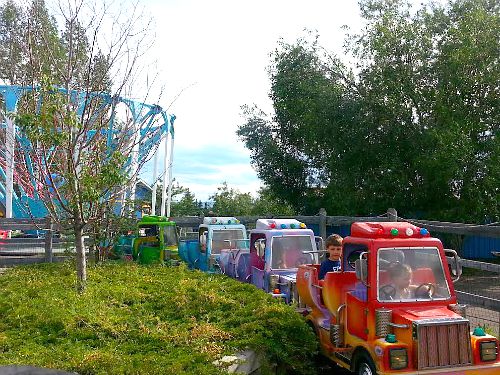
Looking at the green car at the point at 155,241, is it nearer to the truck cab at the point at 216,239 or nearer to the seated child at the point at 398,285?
the truck cab at the point at 216,239

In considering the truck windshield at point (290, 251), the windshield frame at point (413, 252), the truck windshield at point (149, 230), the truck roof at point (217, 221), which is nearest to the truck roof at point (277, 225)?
the truck windshield at point (290, 251)

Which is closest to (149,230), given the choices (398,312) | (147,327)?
(147,327)

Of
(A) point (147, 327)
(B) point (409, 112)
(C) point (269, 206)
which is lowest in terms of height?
(A) point (147, 327)

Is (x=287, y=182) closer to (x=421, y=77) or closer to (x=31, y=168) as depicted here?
(x=421, y=77)

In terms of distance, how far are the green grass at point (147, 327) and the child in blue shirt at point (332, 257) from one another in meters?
0.82

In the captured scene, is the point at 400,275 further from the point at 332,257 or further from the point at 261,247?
the point at 261,247

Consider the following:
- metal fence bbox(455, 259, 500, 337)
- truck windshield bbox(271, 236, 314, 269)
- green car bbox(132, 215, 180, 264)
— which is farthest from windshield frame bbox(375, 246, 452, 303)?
green car bbox(132, 215, 180, 264)

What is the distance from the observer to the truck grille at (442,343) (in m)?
5.40

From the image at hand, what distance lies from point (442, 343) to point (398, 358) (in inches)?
18.1

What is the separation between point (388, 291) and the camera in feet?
19.7

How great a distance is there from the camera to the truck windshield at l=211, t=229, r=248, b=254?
12367mm

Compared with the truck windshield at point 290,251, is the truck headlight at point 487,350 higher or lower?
lower

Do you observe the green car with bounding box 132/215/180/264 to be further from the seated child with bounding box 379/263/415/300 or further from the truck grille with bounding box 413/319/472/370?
the truck grille with bounding box 413/319/472/370

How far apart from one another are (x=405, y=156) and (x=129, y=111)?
1170 centimetres
